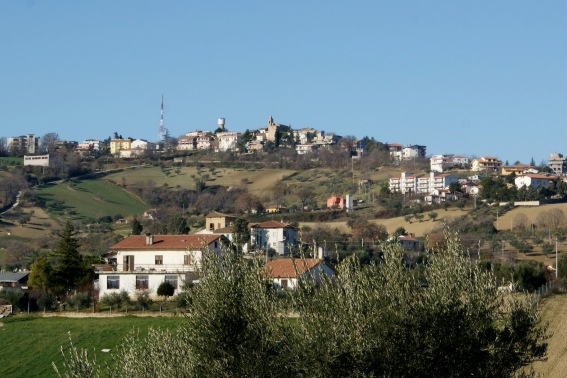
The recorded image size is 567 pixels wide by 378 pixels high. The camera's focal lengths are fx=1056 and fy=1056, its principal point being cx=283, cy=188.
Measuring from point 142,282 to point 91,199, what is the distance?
88309mm

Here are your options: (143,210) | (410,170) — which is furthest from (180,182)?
(410,170)

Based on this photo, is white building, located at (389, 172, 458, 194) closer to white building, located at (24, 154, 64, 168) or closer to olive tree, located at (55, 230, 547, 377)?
white building, located at (24, 154, 64, 168)

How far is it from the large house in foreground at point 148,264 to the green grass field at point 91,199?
68412mm

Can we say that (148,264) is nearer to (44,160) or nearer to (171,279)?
(171,279)

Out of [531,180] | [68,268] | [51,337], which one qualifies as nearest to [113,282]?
[68,268]

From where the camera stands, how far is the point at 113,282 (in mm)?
68812

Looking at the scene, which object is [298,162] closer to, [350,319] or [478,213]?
[478,213]

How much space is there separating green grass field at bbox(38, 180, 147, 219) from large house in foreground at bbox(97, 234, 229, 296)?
224ft

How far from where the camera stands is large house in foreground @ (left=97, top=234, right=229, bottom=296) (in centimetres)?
6819

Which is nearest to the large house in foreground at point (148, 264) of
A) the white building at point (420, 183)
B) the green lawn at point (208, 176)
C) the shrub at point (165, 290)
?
the shrub at point (165, 290)

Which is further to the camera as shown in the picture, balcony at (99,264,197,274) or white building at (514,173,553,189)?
white building at (514,173,553,189)

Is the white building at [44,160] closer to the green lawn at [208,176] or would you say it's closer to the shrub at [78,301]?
the green lawn at [208,176]

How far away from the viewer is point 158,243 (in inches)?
2869

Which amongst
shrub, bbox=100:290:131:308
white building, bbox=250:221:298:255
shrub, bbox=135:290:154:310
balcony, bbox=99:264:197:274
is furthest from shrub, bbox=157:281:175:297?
white building, bbox=250:221:298:255
